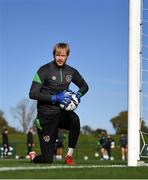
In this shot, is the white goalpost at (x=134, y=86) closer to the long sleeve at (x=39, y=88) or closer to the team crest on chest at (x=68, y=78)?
the team crest on chest at (x=68, y=78)

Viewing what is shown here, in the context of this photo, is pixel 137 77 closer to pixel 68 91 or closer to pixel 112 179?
pixel 68 91

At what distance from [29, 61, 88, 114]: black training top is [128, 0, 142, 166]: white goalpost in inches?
45.1

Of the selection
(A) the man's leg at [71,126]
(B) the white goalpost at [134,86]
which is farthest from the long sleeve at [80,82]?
(B) the white goalpost at [134,86]

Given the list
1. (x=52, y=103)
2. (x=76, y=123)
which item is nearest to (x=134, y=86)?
(x=76, y=123)

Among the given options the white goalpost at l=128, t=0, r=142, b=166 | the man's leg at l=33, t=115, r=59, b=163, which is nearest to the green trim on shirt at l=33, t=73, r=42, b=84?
the man's leg at l=33, t=115, r=59, b=163

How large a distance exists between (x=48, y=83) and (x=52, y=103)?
1.00ft

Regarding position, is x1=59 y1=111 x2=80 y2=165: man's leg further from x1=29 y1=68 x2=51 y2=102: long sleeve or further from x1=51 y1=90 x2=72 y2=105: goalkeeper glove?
x1=29 y1=68 x2=51 y2=102: long sleeve

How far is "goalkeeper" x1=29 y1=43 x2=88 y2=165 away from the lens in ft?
27.5

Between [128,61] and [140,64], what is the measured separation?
36 centimetres

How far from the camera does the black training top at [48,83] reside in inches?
328

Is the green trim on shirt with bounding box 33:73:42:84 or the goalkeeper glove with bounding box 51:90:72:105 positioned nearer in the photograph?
the goalkeeper glove with bounding box 51:90:72:105

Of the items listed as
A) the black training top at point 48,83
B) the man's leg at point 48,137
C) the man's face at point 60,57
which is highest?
the man's face at point 60,57

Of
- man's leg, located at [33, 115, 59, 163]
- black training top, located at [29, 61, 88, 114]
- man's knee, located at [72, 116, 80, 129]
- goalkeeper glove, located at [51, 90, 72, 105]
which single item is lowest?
man's leg, located at [33, 115, 59, 163]

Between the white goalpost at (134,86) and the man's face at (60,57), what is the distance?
3.56ft
